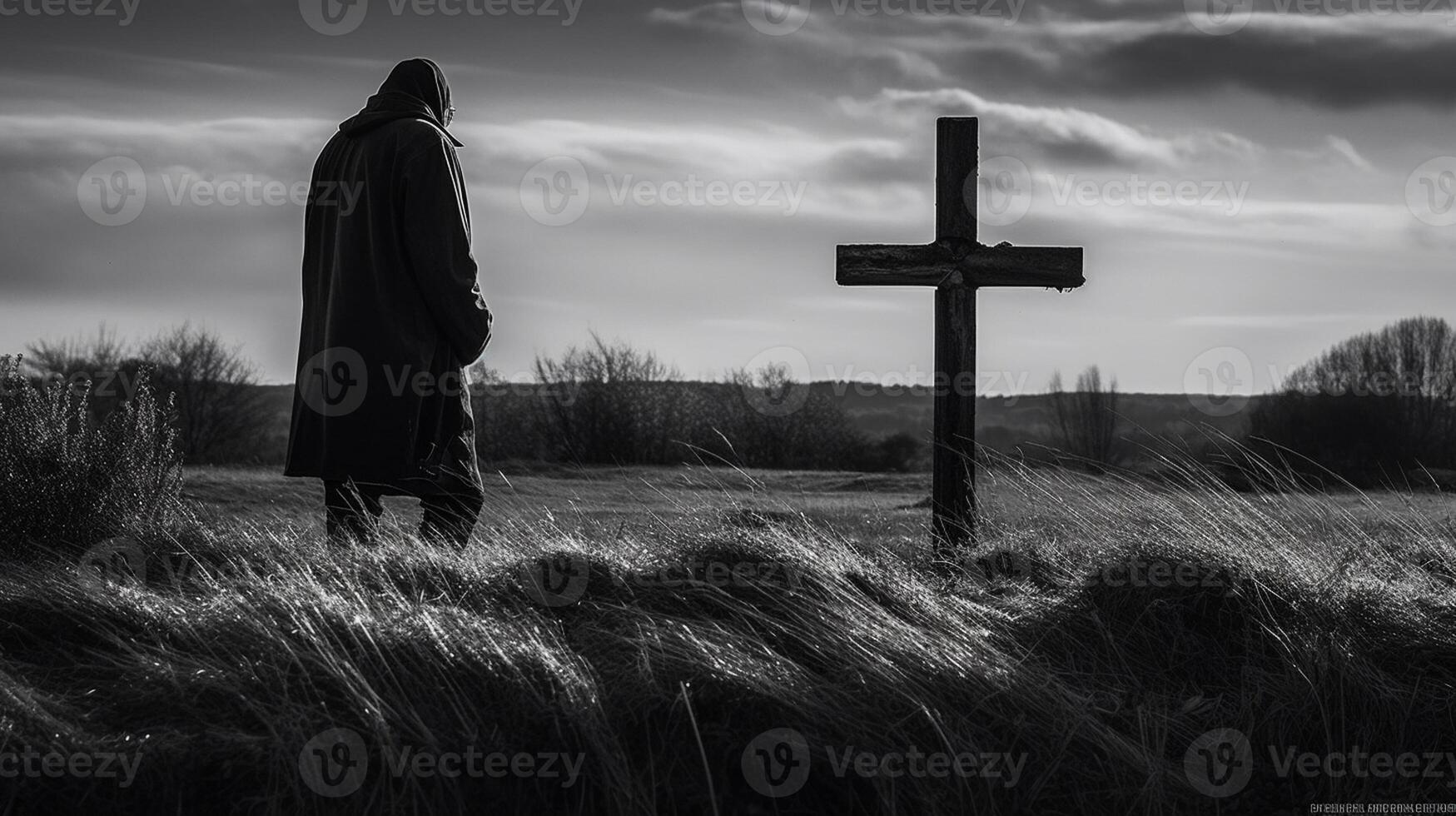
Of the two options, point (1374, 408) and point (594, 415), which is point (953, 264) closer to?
point (594, 415)

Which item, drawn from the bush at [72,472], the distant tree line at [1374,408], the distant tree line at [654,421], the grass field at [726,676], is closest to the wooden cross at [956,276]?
the grass field at [726,676]

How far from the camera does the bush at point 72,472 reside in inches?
234

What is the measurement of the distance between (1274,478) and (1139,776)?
116 inches

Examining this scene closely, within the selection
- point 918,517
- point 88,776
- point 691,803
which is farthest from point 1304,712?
point 918,517

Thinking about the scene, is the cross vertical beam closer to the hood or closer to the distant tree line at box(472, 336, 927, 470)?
the hood

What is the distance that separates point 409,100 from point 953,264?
3029mm

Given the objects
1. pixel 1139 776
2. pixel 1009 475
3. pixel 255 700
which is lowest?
pixel 1139 776

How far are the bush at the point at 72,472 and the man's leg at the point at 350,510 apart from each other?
1.13m

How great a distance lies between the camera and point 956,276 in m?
6.66

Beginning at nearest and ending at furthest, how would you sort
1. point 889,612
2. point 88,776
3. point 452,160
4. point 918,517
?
point 88,776, point 889,612, point 452,160, point 918,517

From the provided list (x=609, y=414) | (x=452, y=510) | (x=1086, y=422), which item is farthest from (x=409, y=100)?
(x=1086, y=422)

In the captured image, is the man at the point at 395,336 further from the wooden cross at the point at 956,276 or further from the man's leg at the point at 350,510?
the wooden cross at the point at 956,276

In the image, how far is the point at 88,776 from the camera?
3.39 m

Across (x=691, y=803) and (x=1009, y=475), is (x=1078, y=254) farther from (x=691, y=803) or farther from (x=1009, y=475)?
(x=691, y=803)
